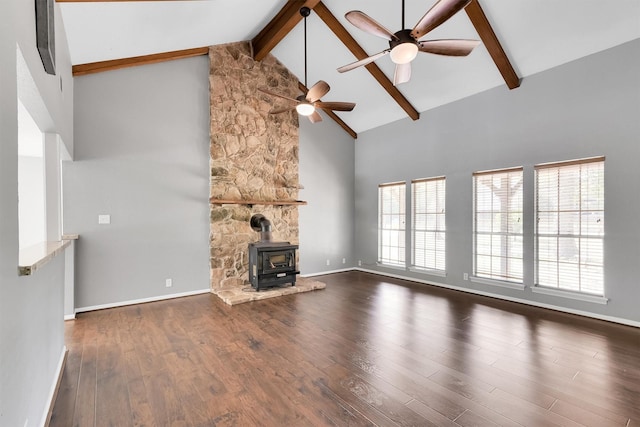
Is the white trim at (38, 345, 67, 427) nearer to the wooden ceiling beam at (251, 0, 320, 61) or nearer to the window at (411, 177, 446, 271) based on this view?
the wooden ceiling beam at (251, 0, 320, 61)

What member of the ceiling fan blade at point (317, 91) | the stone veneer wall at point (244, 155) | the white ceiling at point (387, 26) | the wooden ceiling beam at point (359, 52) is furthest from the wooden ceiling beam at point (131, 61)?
the ceiling fan blade at point (317, 91)

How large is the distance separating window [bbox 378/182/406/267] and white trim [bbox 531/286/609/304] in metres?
2.43

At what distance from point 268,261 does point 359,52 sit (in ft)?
12.4

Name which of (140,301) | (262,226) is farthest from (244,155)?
(140,301)

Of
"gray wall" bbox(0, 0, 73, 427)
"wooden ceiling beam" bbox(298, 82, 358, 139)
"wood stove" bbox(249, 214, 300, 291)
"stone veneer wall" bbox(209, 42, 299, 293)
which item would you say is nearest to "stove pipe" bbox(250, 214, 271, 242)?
"wood stove" bbox(249, 214, 300, 291)

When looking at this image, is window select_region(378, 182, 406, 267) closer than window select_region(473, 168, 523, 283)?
No

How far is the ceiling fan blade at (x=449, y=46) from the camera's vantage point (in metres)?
2.94

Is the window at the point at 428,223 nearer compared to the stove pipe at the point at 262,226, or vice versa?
the stove pipe at the point at 262,226

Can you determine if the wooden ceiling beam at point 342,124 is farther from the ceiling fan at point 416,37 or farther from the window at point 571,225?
the window at point 571,225

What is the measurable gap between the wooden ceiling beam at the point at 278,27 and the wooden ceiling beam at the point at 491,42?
6.76 feet

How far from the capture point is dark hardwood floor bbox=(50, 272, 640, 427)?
209cm

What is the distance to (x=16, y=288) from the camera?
1436 millimetres

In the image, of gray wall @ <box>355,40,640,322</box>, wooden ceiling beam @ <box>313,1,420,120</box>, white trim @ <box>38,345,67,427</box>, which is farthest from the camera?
wooden ceiling beam @ <box>313,1,420,120</box>

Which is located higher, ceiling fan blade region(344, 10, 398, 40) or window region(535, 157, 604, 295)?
ceiling fan blade region(344, 10, 398, 40)
